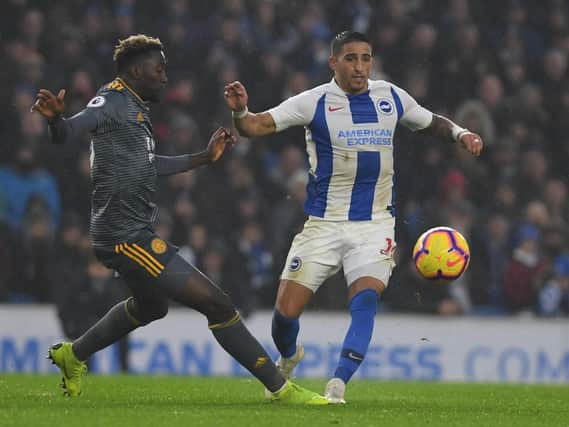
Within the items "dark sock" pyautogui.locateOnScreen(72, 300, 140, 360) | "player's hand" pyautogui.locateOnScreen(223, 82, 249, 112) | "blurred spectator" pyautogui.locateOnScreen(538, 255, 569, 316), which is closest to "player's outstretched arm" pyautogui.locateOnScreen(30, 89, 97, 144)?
"player's hand" pyautogui.locateOnScreen(223, 82, 249, 112)

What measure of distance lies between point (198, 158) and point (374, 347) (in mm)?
5873

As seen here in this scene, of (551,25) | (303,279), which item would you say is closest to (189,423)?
(303,279)

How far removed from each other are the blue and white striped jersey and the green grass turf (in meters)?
1.25

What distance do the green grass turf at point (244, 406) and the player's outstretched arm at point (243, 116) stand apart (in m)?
1.67

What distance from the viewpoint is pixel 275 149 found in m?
15.9

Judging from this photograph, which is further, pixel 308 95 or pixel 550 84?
pixel 550 84

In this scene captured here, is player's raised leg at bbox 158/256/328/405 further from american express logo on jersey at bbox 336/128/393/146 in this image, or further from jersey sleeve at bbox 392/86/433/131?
jersey sleeve at bbox 392/86/433/131

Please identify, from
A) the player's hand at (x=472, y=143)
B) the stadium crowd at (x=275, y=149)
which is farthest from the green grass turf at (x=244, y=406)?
the stadium crowd at (x=275, y=149)

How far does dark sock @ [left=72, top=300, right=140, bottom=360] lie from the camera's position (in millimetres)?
8523

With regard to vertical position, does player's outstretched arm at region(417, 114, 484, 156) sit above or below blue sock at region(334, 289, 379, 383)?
above

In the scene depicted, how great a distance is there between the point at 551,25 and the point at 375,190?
1062 cm

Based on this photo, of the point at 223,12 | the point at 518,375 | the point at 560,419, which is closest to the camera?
the point at 560,419

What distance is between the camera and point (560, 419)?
7734mm

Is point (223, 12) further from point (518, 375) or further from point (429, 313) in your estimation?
point (518, 375)
